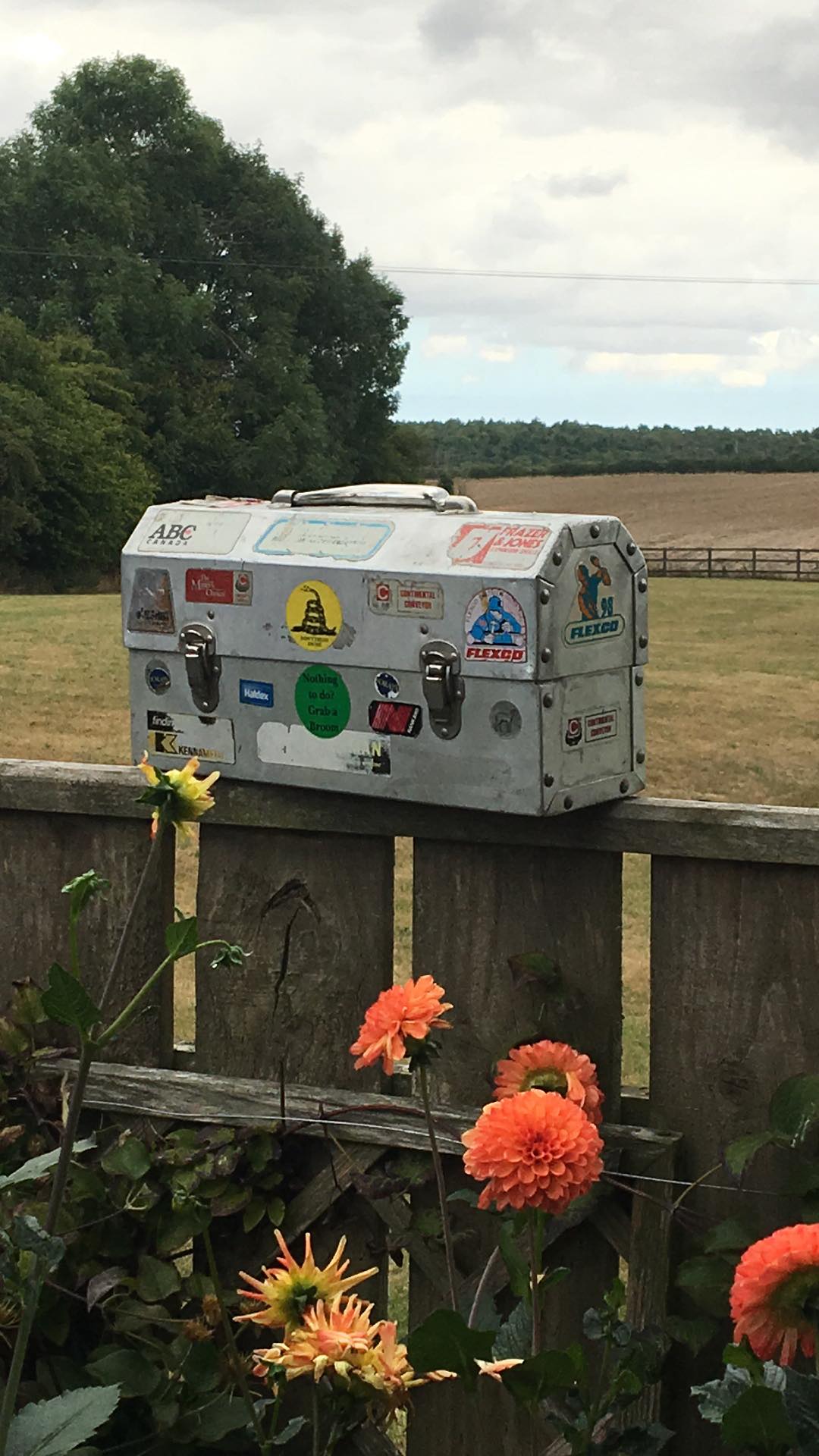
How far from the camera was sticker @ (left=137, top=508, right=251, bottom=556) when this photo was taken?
2178mm

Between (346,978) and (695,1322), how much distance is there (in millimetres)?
628

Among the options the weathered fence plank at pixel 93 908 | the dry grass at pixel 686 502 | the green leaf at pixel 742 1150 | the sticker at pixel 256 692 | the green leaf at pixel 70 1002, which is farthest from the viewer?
the dry grass at pixel 686 502

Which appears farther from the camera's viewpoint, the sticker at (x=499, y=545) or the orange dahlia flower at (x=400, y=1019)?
the sticker at (x=499, y=545)

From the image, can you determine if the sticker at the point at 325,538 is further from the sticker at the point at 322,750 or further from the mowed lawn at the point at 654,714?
the mowed lawn at the point at 654,714

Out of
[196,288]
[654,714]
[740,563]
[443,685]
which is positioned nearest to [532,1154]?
[443,685]

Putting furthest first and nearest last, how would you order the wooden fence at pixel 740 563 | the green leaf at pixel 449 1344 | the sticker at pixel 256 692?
1. the wooden fence at pixel 740 563
2. the sticker at pixel 256 692
3. the green leaf at pixel 449 1344

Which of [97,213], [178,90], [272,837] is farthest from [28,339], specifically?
[272,837]

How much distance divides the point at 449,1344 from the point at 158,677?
3.52 feet

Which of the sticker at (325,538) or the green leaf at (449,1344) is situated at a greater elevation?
the sticker at (325,538)

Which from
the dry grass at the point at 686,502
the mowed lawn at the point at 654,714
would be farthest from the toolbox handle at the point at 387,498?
the dry grass at the point at 686,502

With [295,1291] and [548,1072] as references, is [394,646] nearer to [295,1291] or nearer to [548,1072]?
[548,1072]

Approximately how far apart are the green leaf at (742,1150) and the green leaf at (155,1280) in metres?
0.73

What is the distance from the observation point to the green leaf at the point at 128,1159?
2.12 metres

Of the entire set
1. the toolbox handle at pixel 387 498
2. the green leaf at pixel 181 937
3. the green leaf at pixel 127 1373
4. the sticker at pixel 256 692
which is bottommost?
the green leaf at pixel 127 1373
